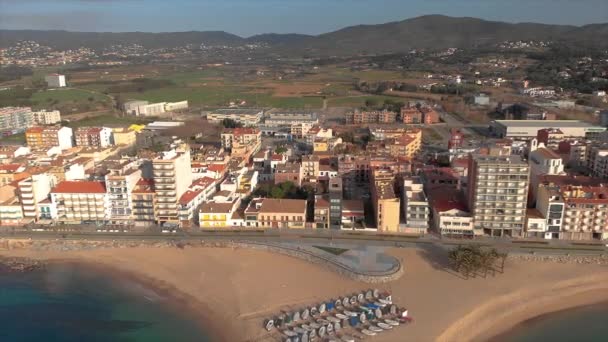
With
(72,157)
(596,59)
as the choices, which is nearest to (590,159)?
(72,157)

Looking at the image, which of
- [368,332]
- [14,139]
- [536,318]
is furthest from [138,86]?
[536,318]

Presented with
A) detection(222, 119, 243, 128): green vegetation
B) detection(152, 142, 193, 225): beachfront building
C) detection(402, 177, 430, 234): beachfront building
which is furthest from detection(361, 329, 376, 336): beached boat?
detection(222, 119, 243, 128): green vegetation

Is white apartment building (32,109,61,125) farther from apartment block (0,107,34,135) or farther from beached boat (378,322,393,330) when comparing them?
beached boat (378,322,393,330)

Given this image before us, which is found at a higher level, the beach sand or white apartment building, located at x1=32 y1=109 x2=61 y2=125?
white apartment building, located at x1=32 y1=109 x2=61 y2=125

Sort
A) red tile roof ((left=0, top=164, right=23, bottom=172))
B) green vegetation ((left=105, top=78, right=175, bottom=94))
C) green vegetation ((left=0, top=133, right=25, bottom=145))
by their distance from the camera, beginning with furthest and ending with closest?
green vegetation ((left=105, top=78, right=175, bottom=94)) < green vegetation ((left=0, top=133, right=25, bottom=145)) < red tile roof ((left=0, top=164, right=23, bottom=172))

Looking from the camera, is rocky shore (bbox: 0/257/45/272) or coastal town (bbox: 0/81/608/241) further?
coastal town (bbox: 0/81/608/241)

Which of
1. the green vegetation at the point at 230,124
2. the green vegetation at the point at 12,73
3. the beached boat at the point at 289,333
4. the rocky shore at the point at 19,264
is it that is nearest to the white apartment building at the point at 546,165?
the beached boat at the point at 289,333

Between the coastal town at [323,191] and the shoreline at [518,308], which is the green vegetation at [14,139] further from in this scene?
the shoreline at [518,308]
